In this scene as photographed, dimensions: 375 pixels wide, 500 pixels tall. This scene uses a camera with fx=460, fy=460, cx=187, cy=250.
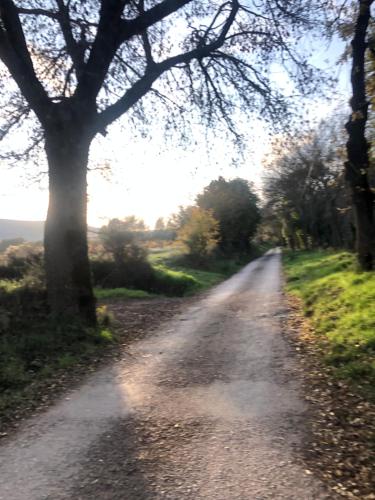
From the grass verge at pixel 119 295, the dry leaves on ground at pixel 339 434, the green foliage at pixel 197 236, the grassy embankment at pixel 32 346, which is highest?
the green foliage at pixel 197 236

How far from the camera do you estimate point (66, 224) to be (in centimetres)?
1026

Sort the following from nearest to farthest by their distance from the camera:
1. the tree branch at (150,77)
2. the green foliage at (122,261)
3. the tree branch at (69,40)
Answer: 1. the tree branch at (69,40)
2. the tree branch at (150,77)
3. the green foliage at (122,261)

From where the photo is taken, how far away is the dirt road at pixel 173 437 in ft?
13.5

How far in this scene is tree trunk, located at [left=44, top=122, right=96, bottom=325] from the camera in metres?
10.2

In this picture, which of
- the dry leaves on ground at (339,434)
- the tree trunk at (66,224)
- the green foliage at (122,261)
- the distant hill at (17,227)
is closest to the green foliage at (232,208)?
the green foliage at (122,261)

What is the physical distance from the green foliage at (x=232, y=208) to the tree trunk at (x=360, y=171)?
3164 centimetres

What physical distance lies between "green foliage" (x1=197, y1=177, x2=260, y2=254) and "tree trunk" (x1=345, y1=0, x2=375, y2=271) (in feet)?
104

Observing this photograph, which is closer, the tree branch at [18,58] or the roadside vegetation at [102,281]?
the roadside vegetation at [102,281]

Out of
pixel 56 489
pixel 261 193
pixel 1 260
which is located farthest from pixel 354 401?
pixel 261 193

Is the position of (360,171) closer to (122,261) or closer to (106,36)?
(106,36)

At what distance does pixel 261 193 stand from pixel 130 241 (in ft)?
110

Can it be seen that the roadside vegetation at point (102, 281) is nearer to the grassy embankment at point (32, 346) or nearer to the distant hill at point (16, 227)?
the grassy embankment at point (32, 346)

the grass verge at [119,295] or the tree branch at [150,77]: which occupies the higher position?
the tree branch at [150,77]

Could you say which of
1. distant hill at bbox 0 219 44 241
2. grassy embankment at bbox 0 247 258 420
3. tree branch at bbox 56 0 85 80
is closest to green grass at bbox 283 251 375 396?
Answer: grassy embankment at bbox 0 247 258 420
